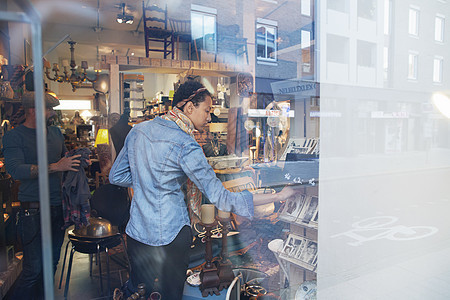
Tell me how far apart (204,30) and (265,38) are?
179 cm

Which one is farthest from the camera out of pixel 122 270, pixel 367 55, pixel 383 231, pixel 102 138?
pixel 102 138

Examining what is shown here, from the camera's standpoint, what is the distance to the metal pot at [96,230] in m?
2.72

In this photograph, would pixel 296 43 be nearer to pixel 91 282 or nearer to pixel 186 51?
pixel 186 51

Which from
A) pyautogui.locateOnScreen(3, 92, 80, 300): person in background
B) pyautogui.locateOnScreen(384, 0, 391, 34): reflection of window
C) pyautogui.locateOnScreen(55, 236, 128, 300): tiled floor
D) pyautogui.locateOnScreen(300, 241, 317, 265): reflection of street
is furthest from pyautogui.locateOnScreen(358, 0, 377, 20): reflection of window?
pyautogui.locateOnScreen(55, 236, 128, 300): tiled floor

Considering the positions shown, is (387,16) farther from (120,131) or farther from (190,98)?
(120,131)

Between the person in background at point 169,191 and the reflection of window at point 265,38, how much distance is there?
649 cm

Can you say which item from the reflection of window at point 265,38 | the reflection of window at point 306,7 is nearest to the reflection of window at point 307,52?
the reflection of window at point 306,7

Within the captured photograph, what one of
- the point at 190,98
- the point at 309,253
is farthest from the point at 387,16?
the point at 309,253

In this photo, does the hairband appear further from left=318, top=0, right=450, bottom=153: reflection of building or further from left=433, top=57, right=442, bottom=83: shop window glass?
left=433, top=57, right=442, bottom=83: shop window glass

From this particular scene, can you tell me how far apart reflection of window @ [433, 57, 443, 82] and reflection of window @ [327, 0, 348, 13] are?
1.19m

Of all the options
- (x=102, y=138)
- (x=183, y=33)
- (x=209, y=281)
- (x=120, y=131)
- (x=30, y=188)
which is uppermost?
(x=183, y=33)

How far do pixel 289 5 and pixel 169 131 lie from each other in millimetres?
6037

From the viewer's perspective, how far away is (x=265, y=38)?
815 centimetres

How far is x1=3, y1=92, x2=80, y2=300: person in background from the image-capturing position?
223 centimetres
